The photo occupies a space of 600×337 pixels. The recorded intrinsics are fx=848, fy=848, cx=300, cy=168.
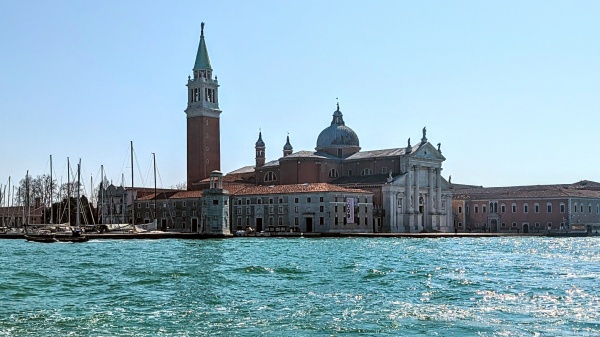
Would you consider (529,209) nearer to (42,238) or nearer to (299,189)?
(299,189)

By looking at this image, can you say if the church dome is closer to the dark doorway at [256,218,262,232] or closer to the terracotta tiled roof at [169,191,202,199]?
the dark doorway at [256,218,262,232]

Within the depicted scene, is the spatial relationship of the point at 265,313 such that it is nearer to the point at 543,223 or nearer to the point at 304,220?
the point at 304,220

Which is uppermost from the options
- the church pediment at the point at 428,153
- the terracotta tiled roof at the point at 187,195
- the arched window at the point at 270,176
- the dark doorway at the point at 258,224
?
the church pediment at the point at 428,153

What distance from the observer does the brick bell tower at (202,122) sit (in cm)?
7738

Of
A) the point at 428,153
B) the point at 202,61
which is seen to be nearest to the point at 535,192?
the point at 428,153

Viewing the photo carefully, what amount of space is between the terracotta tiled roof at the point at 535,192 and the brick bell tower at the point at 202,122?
84.7 ft

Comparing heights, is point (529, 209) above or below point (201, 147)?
below

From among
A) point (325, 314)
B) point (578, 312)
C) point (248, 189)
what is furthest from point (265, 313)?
point (248, 189)

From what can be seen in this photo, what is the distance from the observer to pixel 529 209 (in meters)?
78.6

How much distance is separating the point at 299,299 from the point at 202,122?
60.6 metres

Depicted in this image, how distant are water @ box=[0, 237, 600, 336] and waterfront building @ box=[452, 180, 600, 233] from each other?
48597mm

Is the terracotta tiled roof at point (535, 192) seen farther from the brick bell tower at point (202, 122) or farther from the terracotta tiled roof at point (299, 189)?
the brick bell tower at point (202, 122)

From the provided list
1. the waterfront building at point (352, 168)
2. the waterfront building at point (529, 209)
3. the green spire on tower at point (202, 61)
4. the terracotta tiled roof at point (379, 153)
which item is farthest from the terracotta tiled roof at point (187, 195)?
the waterfront building at point (529, 209)

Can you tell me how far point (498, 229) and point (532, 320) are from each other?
68.3 m
